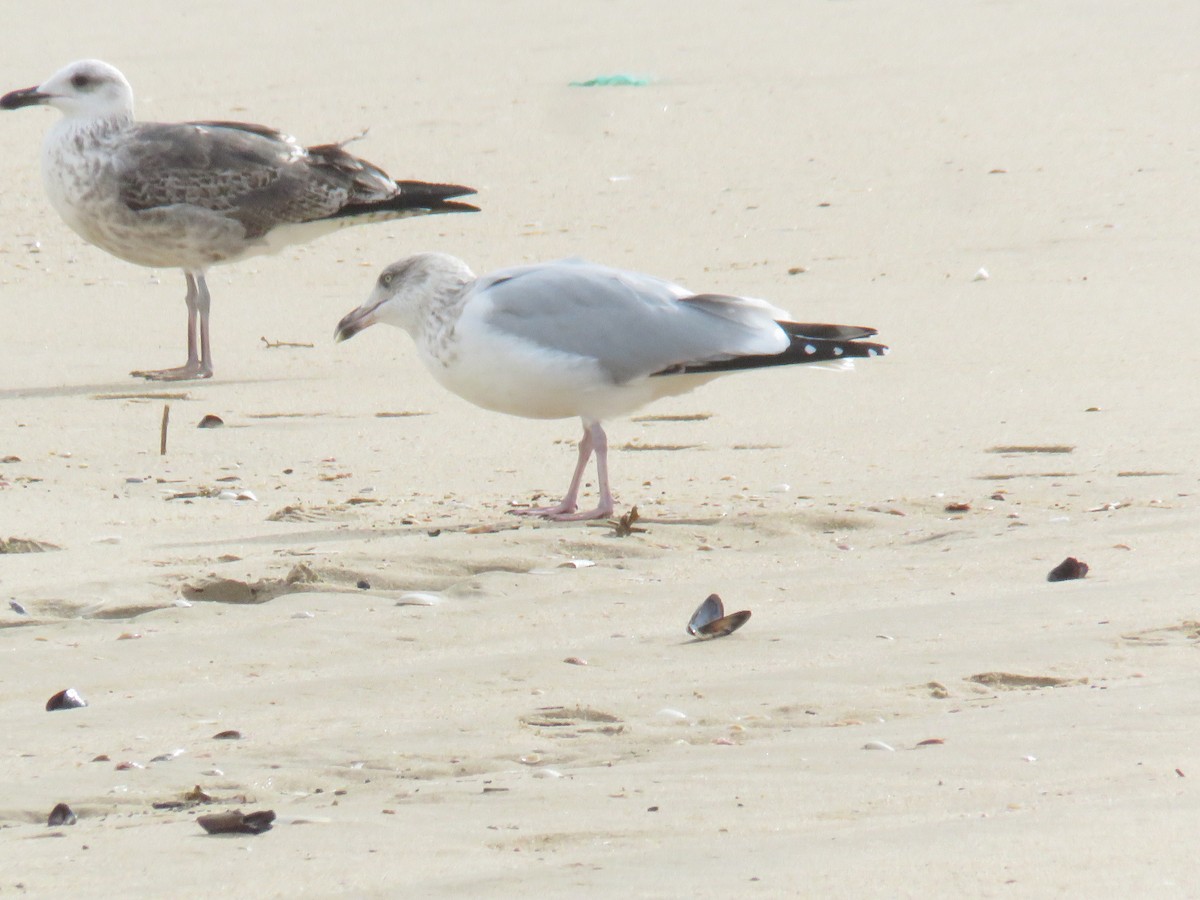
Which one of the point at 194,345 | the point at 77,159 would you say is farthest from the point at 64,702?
the point at 77,159

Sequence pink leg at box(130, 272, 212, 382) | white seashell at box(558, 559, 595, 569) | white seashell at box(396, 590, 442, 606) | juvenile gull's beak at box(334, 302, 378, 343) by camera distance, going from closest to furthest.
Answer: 1. white seashell at box(396, 590, 442, 606)
2. white seashell at box(558, 559, 595, 569)
3. juvenile gull's beak at box(334, 302, 378, 343)
4. pink leg at box(130, 272, 212, 382)

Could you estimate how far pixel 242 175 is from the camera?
923 centimetres

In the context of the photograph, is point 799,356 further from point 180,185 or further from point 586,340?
point 180,185

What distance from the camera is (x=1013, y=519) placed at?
5.27m

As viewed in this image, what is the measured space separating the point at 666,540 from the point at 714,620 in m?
0.98

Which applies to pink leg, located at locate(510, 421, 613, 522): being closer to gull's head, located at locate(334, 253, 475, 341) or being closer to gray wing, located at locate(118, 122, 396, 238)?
gull's head, located at locate(334, 253, 475, 341)

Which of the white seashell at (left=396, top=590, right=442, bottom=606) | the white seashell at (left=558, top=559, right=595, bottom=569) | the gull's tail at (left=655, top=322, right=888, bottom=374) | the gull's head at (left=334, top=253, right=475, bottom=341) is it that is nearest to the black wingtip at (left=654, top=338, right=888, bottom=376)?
the gull's tail at (left=655, top=322, right=888, bottom=374)

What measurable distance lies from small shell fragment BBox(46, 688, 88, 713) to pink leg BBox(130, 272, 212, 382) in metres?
4.41

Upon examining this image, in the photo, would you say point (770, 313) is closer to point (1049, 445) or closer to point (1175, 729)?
point (1049, 445)

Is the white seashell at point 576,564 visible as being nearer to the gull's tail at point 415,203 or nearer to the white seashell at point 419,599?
the white seashell at point 419,599

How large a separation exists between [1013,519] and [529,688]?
1.98 metres

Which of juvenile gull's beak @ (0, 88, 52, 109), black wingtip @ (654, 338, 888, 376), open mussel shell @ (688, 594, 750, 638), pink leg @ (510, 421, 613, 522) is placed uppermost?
juvenile gull's beak @ (0, 88, 52, 109)

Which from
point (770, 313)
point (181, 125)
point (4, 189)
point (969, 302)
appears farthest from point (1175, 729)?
point (4, 189)

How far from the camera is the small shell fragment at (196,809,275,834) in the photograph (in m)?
2.89
